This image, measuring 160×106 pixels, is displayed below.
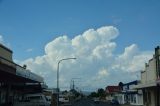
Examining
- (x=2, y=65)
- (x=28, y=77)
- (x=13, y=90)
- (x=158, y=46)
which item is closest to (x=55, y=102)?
(x=13, y=90)

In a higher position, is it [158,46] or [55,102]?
[158,46]

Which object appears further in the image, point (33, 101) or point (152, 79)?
point (152, 79)

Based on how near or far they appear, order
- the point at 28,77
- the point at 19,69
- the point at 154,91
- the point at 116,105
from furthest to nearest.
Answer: the point at 116,105, the point at 154,91, the point at 28,77, the point at 19,69

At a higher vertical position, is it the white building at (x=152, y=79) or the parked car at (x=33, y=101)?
the white building at (x=152, y=79)

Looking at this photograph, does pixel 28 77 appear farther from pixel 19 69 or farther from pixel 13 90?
pixel 13 90

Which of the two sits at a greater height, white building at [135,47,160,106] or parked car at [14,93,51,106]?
white building at [135,47,160,106]

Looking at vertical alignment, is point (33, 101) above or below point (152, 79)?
below

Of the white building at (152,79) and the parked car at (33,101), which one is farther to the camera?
the white building at (152,79)

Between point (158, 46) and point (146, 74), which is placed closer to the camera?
point (158, 46)

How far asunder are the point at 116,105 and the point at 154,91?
85.7ft

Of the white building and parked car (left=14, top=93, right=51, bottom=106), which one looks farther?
the white building

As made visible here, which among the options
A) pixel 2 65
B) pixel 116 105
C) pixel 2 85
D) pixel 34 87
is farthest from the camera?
pixel 116 105

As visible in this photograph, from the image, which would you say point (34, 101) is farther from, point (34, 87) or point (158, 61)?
point (158, 61)

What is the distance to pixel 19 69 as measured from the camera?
39.7 meters
